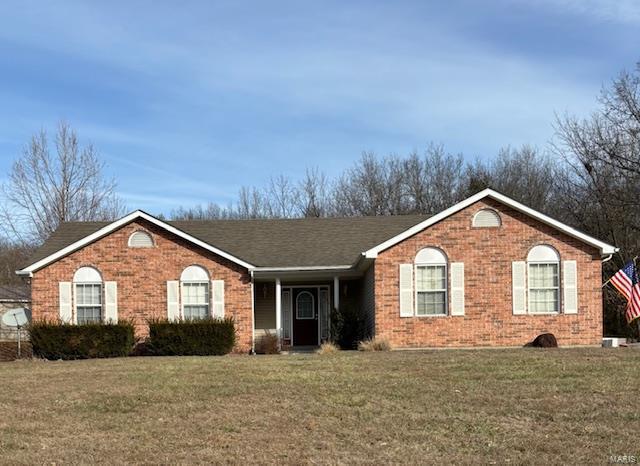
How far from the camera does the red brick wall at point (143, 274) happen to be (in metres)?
21.5

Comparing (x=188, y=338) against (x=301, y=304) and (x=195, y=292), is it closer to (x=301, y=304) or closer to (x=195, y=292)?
(x=195, y=292)

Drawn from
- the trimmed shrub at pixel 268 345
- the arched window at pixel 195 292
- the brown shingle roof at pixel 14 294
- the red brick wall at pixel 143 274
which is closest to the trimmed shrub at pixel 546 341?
the trimmed shrub at pixel 268 345

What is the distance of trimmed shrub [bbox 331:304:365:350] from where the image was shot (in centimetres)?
2159

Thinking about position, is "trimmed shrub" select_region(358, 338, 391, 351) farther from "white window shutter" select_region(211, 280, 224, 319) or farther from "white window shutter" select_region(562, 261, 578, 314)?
"white window shutter" select_region(562, 261, 578, 314)

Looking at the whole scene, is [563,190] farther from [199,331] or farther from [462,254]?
[199,331]

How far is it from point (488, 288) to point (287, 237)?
7587 mm

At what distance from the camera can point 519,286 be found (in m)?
20.3

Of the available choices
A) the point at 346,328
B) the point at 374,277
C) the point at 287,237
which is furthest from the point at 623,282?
the point at 287,237

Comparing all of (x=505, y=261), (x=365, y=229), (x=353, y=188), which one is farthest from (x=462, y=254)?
(x=353, y=188)

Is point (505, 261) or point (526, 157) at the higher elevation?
point (526, 157)

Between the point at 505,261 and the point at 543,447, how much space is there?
13291 millimetres

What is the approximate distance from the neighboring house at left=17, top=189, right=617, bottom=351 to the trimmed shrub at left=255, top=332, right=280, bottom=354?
0.39 meters

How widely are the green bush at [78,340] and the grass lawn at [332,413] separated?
5320mm

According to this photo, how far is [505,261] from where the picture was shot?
2042cm
